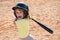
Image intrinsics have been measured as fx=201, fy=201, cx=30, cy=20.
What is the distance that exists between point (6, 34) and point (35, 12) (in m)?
1.79

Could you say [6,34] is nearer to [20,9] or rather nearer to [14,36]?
[14,36]

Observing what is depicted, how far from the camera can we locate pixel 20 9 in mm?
2859

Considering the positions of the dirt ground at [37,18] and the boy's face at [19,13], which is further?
the dirt ground at [37,18]

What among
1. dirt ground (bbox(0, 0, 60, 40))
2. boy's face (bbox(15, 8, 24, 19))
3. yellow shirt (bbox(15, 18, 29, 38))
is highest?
boy's face (bbox(15, 8, 24, 19))

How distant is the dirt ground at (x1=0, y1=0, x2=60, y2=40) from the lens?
15.7ft

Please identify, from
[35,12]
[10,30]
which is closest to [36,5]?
[35,12]

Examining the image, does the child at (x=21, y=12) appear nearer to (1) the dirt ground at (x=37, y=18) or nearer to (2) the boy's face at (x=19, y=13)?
(2) the boy's face at (x=19, y=13)

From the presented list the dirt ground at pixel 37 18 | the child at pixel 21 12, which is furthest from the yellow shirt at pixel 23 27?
the dirt ground at pixel 37 18

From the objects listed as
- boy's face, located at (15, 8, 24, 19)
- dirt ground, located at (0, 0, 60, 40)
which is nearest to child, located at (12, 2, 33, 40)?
boy's face, located at (15, 8, 24, 19)

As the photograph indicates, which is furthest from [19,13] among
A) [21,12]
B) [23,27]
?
[23,27]

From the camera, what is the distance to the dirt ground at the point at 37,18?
15.7 ft

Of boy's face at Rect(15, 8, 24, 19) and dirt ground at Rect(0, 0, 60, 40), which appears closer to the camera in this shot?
boy's face at Rect(15, 8, 24, 19)

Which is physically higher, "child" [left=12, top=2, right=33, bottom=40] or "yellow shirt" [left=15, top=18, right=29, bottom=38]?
"child" [left=12, top=2, right=33, bottom=40]

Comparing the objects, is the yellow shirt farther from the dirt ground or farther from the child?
the dirt ground
